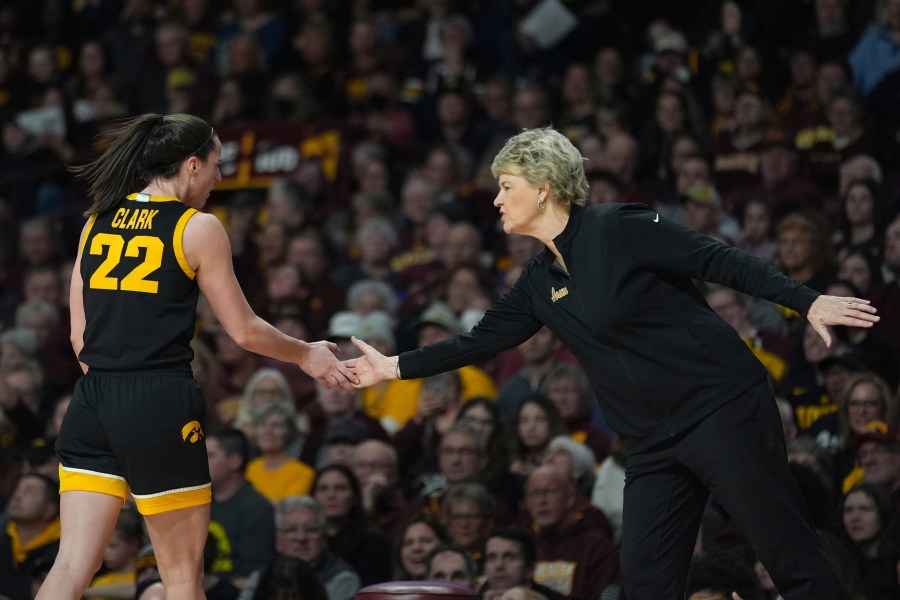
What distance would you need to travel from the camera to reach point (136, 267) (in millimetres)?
4488

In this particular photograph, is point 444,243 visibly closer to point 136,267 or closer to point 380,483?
point 380,483

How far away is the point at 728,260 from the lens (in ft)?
14.9

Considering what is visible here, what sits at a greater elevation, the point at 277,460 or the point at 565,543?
the point at 277,460

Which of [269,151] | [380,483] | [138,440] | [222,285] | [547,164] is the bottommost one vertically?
[380,483]

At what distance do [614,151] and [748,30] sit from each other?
5.58ft

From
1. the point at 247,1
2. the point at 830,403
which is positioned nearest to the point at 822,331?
the point at 830,403

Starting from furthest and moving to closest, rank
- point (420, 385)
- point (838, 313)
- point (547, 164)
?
point (420, 385) < point (547, 164) < point (838, 313)

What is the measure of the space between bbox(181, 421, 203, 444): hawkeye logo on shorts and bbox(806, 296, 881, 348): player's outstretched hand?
6.20 feet

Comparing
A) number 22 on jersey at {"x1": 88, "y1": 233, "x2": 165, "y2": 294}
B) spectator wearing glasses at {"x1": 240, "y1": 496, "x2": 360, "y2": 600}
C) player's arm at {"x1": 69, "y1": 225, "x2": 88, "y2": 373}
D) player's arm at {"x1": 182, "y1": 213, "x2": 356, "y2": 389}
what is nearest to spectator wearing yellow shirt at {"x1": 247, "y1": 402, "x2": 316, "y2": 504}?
spectator wearing glasses at {"x1": 240, "y1": 496, "x2": 360, "y2": 600}

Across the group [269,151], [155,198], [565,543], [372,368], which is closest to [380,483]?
[565,543]

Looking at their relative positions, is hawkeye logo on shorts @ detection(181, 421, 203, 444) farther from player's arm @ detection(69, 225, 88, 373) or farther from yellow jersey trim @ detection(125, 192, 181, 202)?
yellow jersey trim @ detection(125, 192, 181, 202)

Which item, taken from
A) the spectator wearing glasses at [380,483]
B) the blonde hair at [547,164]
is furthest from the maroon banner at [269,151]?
the blonde hair at [547,164]

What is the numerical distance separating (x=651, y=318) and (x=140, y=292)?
1590 millimetres

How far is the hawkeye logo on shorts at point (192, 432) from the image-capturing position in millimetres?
4500
